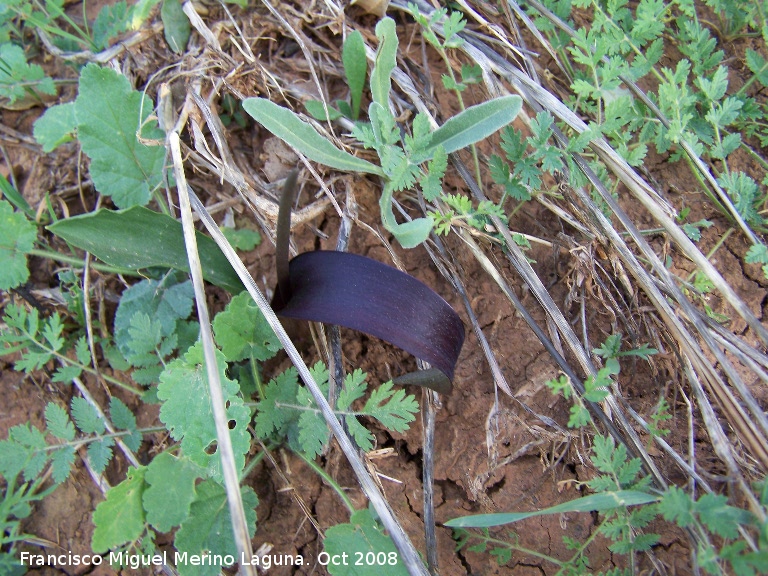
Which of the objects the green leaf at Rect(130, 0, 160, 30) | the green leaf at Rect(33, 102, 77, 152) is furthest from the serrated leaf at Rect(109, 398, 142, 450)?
the green leaf at Rect(130, 0, 160, 30)

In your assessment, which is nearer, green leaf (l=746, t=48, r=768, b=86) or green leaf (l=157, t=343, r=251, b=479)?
green leaf (l=157, t=343, r=251, b=479)

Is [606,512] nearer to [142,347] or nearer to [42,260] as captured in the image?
[142,347]

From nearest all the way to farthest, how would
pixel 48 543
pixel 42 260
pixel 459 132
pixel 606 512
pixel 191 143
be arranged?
pixel 606 512, pixel 459 132, pixel 48 543, pixel 191 143, pixel 42 260

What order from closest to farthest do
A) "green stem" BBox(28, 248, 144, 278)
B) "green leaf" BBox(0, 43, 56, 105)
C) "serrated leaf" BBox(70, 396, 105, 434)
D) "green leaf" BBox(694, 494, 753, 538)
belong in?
"green leaf" BBox(694, 494, 753, 538) → "serrated leaf" BBox(70, 396, 105, 434) → "green stem" BBox(28, 248, 144, 278) → "green leaf" BBox(0, 43, 56, 105)

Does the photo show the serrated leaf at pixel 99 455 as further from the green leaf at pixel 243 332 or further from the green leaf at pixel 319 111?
the green leaf at pixel 319 111

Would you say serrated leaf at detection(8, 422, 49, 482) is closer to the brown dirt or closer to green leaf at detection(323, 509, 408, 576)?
A: the brown dirt

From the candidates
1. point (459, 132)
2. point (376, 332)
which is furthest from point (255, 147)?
point (376, 332)
